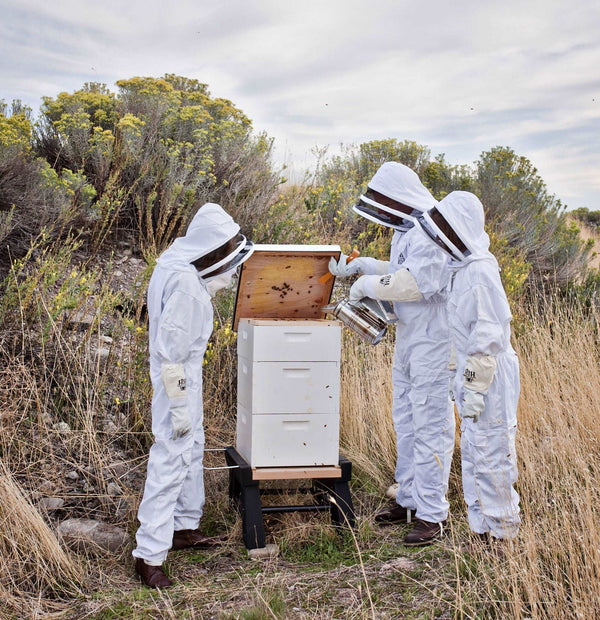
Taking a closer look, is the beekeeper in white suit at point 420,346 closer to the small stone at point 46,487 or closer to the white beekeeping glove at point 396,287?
the white beekeeping glove at point 396,287

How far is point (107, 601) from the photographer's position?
3.18 meters

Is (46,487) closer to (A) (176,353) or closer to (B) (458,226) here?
(A) (176,353)

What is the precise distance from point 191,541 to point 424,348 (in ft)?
5.93

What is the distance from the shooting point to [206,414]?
5359mm

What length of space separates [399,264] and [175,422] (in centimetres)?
174

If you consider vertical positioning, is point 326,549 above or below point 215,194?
below

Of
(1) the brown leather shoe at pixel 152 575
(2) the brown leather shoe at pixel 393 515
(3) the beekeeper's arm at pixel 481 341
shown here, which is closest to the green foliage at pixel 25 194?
(1) the brown leather shoe at pixel 152 575

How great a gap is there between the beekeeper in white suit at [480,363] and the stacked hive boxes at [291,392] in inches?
30.7

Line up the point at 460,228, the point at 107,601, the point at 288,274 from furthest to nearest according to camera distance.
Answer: the point at 288,274 → the point at 460,228 → the point at 107,601

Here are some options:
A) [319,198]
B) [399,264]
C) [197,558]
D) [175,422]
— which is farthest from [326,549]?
[319,198]

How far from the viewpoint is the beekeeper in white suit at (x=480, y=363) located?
11.1 ft

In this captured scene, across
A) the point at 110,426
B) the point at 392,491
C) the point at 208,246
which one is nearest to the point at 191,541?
the point at 110,426

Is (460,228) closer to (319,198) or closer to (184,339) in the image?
(184,339)

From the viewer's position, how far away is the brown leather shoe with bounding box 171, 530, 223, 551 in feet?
12.5
